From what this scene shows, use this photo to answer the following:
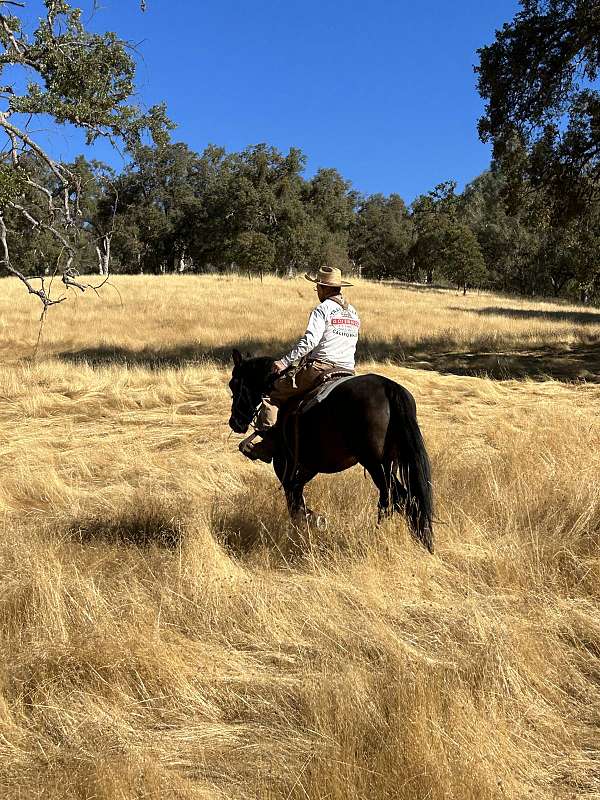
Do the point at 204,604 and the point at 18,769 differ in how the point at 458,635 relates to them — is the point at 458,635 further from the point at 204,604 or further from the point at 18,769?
the point at 18,769

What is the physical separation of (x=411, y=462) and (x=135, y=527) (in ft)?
8.77

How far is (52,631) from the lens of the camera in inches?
140

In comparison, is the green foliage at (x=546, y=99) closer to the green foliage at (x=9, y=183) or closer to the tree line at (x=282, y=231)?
the green foliage at (x=9, y=183)

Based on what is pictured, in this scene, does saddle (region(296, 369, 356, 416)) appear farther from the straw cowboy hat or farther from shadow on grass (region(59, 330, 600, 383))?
shadow on grass (region(59, 330, 600, 383))

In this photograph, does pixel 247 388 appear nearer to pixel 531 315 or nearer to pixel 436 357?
pixel 436 357

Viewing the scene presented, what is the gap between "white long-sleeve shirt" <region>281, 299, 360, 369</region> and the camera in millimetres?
4922

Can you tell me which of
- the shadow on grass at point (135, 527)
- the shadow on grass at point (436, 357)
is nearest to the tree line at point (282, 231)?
the shadow on grass at point (436, 357)

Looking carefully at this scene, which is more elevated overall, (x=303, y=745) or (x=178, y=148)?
(x=178, y=148)

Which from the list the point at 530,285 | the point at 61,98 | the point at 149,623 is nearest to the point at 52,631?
the point at 149,623

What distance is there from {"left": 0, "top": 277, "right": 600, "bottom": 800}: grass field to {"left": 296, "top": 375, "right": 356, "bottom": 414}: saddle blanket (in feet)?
3.36

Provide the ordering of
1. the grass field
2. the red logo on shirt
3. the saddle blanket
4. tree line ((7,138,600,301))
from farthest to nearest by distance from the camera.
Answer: tree line ((7,138,600,301)) → the red logo on shirt → the saddle blanket → the grass field

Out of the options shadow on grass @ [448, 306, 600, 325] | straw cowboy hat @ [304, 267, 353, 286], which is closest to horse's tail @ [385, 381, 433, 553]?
straw cowboy hat @ [304, 267, 353, 286]

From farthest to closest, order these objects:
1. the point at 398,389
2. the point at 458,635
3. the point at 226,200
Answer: the point at 226,200 < the point at 398,389 < the point at 458,635

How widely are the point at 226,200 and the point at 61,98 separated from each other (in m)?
51.8
